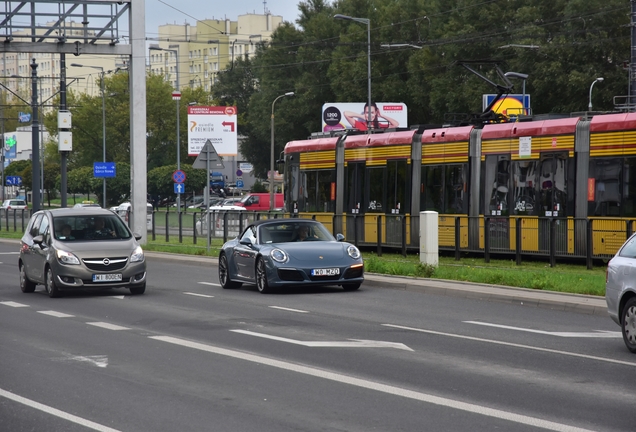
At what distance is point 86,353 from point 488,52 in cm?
5491

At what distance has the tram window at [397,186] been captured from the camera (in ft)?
107

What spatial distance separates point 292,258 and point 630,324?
29.2ft

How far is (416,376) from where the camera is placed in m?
10.1

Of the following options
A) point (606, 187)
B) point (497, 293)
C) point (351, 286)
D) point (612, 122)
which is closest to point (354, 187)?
point (606, 187)

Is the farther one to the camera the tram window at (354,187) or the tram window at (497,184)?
the tram window at (354,187)

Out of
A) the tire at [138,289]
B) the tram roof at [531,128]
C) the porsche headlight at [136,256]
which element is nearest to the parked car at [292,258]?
the tire at [138,289]

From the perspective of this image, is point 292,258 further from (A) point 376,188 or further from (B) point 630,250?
(A) point 376,188

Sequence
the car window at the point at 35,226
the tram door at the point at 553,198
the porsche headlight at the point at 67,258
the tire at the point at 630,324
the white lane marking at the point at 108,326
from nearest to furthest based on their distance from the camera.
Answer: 1. the tire at the point at 630,324
2. the white lane marking at the point at 108,326
3. the porsche headlight at the point at 67,258
4. the car window at the point at 35,226
5. the tram door at the point at 553,198

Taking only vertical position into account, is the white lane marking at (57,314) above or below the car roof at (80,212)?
below

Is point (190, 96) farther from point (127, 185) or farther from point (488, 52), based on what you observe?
point (488, 52)

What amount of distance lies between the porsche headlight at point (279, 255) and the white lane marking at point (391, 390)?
724 cm

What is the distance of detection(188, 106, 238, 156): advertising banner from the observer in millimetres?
57938

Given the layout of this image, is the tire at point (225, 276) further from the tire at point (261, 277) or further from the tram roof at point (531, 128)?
the tram roof at point (531, 128)

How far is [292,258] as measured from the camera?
65.9ft
